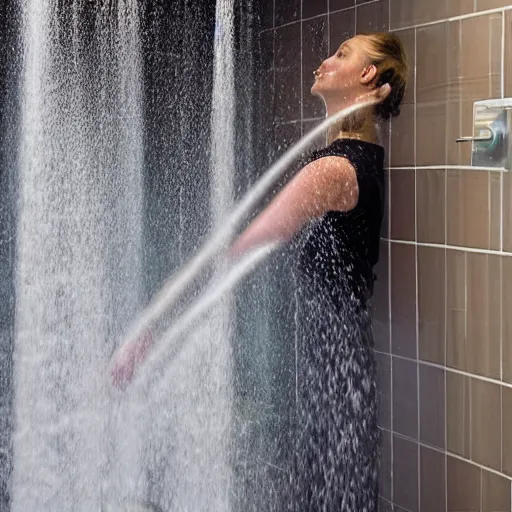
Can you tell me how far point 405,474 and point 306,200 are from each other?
585 mm

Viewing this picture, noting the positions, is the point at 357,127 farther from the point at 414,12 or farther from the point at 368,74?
the point at 414,12

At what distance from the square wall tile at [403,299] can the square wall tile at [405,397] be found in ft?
0.08

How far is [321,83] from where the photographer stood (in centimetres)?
177

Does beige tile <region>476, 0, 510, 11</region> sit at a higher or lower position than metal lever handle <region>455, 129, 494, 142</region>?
higher

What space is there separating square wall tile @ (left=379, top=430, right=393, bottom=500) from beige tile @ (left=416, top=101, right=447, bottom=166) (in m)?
0.56

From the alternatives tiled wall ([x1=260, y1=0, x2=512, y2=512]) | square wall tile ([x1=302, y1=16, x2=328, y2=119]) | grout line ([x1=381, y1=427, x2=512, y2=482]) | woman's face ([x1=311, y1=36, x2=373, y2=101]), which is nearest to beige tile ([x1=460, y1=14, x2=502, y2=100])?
tiled wall ([x1=260, y1=0, x2=512, y2=512])

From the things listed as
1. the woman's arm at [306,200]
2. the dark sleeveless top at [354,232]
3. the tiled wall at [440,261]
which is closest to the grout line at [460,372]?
the tiled wall at [440,261]

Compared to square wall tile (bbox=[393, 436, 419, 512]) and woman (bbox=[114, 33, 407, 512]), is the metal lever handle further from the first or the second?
square wall tile (bbox=[393, 436, 419, 512])

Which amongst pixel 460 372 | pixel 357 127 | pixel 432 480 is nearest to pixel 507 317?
pixel 460 372

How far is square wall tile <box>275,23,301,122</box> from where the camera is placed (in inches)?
71.0

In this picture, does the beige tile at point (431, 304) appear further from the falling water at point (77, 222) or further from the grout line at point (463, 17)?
the falling water at point (77, 222)

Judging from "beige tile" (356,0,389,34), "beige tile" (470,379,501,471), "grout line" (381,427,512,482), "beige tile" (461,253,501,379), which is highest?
"beige tile" (356,0,389,34)

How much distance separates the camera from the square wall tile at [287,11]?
5.90 feet

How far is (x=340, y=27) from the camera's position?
175 cm
